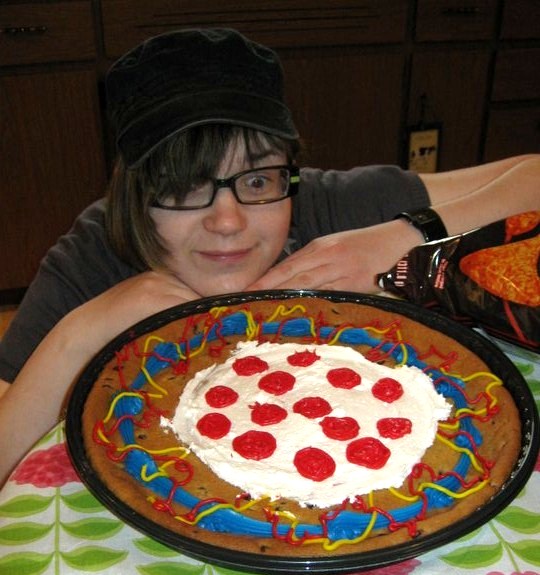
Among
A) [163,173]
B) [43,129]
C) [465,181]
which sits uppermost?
[163,173]

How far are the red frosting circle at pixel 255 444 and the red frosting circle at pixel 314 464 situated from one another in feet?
0.08

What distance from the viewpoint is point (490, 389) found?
61 centimetres

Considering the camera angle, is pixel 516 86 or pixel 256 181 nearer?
pixel 256 181

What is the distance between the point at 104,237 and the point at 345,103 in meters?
1.39

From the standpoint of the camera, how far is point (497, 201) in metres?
1.01

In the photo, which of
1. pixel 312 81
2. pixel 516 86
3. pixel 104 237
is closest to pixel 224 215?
pixel 104 237

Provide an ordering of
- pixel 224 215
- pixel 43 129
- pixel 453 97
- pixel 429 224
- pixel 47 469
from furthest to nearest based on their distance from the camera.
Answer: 1. pixel 453 97
2. pixel 43 129
3. pixel 429 224
4. pixel 224 215
5. pixel 47 469

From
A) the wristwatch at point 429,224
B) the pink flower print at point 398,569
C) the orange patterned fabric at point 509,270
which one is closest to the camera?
the pink flower print at point 398,569

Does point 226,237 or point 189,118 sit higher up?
point 189,118

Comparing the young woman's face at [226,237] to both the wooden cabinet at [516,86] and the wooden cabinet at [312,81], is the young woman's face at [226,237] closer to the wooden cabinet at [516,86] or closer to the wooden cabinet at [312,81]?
the wooden cabinet at [312,81]

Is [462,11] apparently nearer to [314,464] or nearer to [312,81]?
[312,81]

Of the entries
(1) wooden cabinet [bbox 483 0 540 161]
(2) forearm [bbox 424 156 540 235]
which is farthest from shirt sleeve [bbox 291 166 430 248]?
(1) wooden cabinet [bbox 483 0 540 161]

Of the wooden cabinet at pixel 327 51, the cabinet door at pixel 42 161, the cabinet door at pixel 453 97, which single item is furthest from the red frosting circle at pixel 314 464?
the cabinet door at pixel 453 97

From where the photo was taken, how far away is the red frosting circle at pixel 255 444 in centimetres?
55
